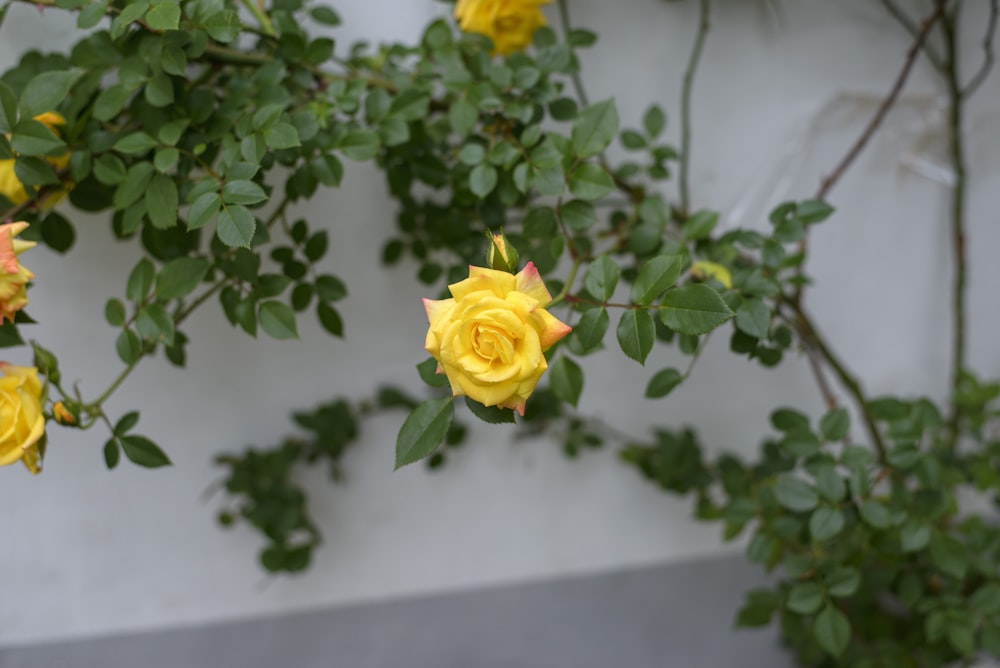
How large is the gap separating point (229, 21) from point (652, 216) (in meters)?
0.41

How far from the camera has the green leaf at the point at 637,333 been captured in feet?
1.83

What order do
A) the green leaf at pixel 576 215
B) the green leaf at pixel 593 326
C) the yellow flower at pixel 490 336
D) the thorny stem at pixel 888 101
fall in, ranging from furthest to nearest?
the thorny stem at pixel 888 101
the green leaf at pixel 576 215
the green leaf at pixel 593 326
the yellow flower at pixel 490 336

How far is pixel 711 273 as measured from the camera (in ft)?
2.39

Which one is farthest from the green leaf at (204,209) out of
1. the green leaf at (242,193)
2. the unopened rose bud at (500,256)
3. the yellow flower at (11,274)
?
the unopened rose bud at (500,256)

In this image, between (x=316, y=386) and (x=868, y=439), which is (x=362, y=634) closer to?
(x=316, y=386)

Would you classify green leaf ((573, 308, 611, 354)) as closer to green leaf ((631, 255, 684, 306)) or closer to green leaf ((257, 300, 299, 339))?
green leaf ((631, 255, 684, 306))

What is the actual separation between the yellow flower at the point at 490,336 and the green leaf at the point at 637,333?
8 cm

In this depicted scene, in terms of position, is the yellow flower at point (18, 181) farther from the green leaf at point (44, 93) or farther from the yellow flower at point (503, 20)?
the yellow flower at point (503, 20)

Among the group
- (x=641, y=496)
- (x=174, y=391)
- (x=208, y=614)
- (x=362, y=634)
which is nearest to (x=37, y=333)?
(x=174, y=391)

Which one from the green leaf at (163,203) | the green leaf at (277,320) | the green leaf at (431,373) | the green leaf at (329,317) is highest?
the green leaf at (329,317)

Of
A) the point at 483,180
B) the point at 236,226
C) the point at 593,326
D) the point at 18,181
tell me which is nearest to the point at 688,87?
the point at 483,180

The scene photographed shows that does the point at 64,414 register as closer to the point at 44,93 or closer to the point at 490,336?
the point at 44,93

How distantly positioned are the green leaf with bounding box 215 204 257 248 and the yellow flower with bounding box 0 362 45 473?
0.18 meters

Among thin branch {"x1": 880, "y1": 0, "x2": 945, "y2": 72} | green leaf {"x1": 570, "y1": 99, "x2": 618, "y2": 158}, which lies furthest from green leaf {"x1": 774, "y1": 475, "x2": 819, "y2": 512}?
thin branch {"x1": 880, "y1": 0, "x2": 945, "y2": 72}
